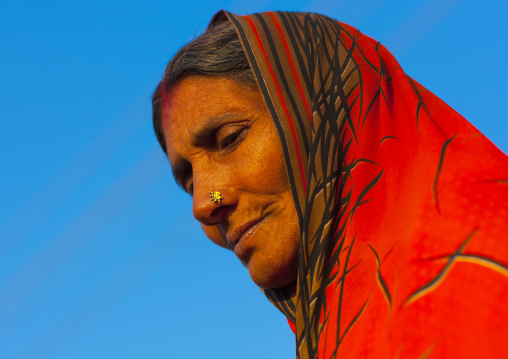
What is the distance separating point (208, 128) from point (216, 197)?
30 cm

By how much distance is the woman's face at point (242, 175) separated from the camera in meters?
2.54

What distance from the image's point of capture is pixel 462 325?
1672 millimetres

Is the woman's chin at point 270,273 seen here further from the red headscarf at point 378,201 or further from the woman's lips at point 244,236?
the red headscarf at point 378,201

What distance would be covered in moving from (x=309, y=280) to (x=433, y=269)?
21.6 inches

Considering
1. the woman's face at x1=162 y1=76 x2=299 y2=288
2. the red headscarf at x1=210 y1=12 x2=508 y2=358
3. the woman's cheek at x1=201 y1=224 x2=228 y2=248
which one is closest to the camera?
the red headscarf at x1=210 y1=12 x2=508 y2=358

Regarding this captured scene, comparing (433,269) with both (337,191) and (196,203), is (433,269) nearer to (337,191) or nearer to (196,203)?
(337,191)

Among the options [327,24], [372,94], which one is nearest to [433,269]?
[372,94]

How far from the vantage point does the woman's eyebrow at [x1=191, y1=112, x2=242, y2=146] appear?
264 centimetres

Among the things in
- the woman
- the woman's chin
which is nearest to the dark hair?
the woman

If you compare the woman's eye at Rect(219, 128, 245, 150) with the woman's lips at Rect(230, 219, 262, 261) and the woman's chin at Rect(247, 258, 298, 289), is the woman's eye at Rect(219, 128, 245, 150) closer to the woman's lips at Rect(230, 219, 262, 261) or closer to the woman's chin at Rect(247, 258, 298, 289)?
the woman's lips at Rect(230, 219, 262, 261)

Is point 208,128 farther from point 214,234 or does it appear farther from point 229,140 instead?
point 214,234

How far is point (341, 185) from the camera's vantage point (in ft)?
7.50

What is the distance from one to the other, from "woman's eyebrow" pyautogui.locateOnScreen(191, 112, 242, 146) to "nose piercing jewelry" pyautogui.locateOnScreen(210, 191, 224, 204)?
0.25m

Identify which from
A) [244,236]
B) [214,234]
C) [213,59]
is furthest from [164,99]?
[244,236]
